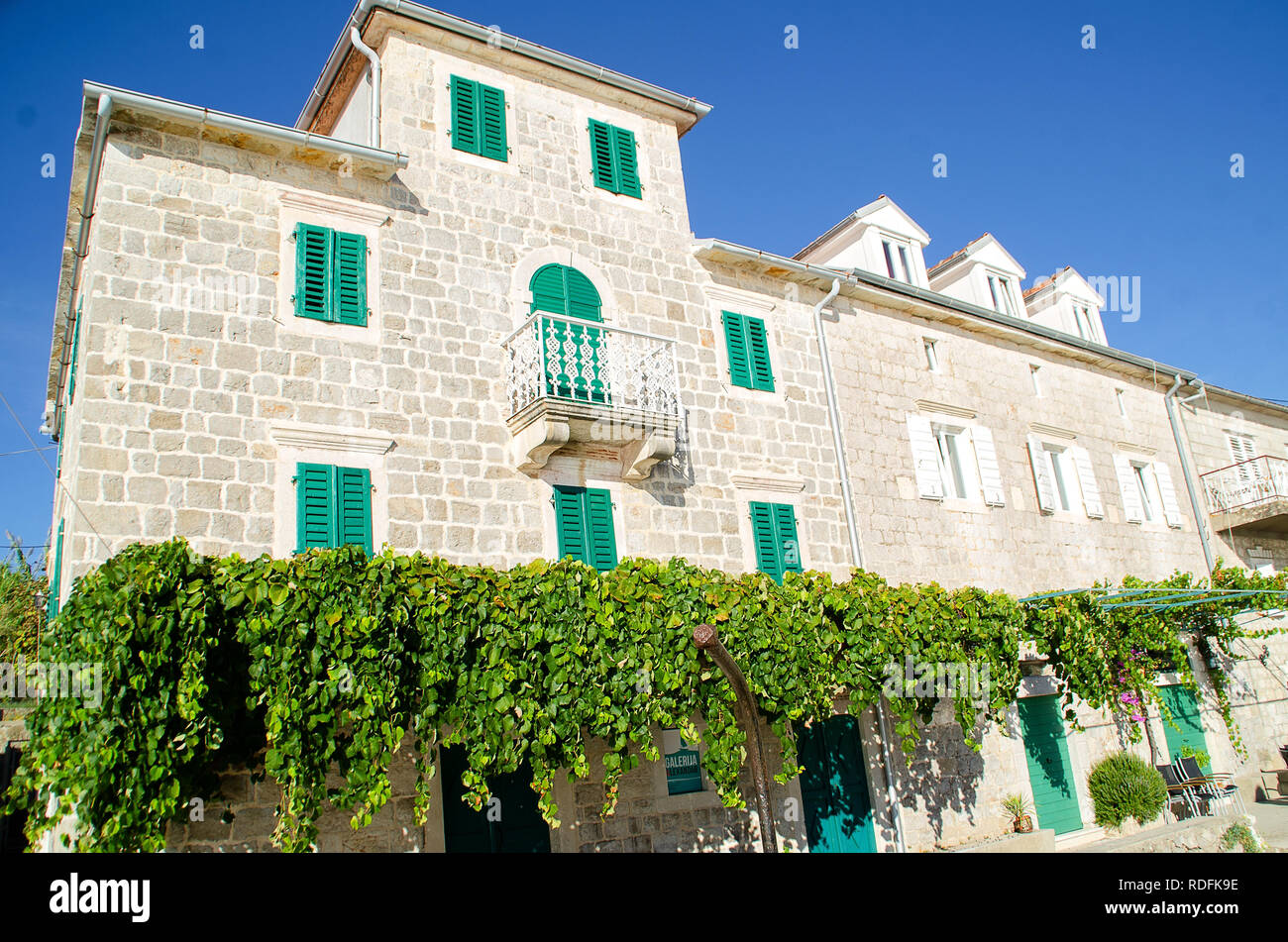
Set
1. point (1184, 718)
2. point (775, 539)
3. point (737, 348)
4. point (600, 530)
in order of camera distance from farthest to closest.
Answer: point (1184, 718) < point (737, 348) < point (775, 539) < point (600, 530)

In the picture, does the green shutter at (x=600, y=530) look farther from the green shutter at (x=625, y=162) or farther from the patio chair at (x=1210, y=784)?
the patio chair at (x=1210, y=784)

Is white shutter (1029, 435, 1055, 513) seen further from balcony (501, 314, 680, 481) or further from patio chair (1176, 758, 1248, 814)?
balcony (501, 314, 680, 481)

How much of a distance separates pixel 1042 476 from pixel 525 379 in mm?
10321

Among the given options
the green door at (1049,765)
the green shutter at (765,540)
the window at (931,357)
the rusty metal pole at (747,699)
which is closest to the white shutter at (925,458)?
the window at (931,357)

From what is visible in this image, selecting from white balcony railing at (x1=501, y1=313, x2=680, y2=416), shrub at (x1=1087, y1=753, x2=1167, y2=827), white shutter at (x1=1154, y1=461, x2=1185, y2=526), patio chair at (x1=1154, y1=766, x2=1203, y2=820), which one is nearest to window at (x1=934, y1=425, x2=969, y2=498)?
shrub at (x1=1087, y1=753, x2=1167, y2=827)

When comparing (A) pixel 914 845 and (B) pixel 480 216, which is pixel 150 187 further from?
(A) pixel 914 845

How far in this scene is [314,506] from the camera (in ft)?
28.4

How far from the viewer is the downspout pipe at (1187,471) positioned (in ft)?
60.6

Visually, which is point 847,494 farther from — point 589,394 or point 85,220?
point 85,220

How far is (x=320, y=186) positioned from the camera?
389 inches

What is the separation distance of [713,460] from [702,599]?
322 cm

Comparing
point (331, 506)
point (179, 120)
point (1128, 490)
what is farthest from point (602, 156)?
point (1128, 490)

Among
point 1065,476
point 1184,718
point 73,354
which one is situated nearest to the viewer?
point 73,354
